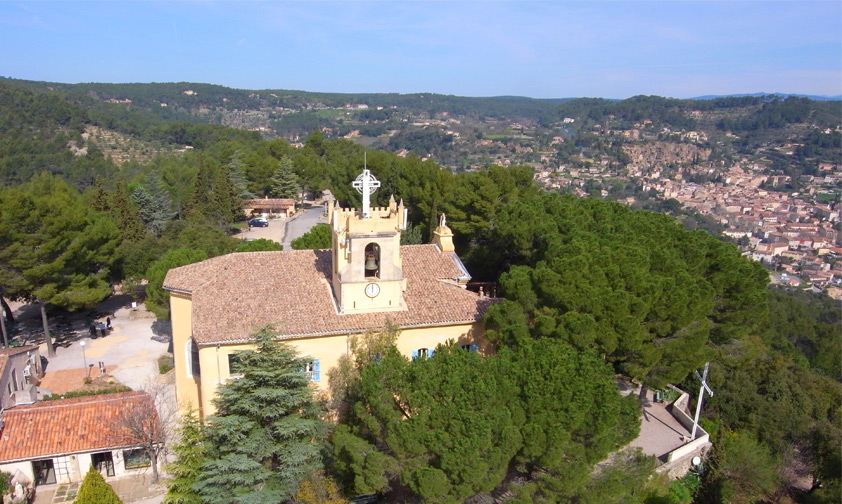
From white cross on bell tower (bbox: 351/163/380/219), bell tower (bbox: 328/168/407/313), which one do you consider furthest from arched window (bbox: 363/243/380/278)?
white cross on bell tower (bbox: 351/163/380/219)

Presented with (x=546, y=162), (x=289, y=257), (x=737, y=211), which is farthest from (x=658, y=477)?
(x=546, y=162)

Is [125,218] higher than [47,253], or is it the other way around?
[47,253]

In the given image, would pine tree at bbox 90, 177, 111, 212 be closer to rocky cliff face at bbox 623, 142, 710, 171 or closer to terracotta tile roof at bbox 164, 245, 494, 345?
terracotta tile roof at bbox 164, 245, 494, 345

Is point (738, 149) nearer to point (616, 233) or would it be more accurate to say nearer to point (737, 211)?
point (737, 211)

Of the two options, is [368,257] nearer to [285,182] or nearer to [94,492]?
[94,492]

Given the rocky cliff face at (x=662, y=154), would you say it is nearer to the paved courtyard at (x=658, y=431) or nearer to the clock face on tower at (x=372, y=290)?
the paved courtyard at (x=658, y=431)

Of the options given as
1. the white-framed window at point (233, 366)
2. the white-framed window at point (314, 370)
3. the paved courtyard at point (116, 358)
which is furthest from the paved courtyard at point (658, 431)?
the paved courtyard at point (116, 358)

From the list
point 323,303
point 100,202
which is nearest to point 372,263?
point 323,303
